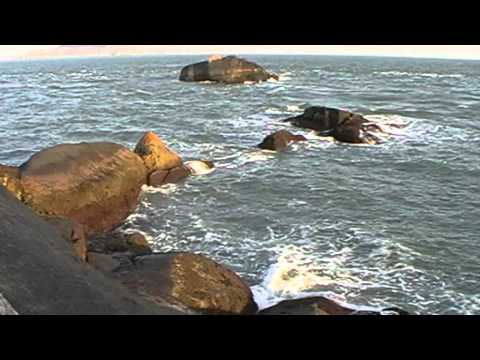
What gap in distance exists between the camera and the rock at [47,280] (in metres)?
4.34

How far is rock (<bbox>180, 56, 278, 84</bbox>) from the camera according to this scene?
52219 mm

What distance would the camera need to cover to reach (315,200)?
15.3 m

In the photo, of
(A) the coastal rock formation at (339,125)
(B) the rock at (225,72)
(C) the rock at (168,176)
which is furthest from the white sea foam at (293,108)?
(B) the rock at (225,72)

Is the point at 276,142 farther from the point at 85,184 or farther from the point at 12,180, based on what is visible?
the point at 12,180

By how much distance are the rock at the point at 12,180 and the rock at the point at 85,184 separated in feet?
0.44

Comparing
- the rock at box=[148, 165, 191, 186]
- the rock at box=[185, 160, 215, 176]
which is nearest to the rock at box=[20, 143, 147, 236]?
the rock at box=[148, 165, 191, 186]

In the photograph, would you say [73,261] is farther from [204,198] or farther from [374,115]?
[374,115]

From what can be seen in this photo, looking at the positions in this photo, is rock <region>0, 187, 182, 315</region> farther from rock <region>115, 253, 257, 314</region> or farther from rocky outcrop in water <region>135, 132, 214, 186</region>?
rocky outcrop in water <region>135, 132, 214, 186</region>

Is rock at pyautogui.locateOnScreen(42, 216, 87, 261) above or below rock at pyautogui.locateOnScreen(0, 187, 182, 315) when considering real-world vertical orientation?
below

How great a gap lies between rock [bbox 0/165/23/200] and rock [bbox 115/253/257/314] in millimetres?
4285

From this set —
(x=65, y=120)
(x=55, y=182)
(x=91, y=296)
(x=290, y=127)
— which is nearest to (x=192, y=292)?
(x=91, y=296)

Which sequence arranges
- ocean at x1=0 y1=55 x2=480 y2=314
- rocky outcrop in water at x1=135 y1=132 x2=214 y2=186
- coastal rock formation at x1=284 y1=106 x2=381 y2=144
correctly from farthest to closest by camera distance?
coastal rock formation at x1=284 y1=106 x2=381 y2=144, rocky outcrop in water at x1=135 y1=132 x2=214 y2=186, ocean at x1=0 y1=55 x2=480 y2=314

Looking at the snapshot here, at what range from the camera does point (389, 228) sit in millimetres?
12945

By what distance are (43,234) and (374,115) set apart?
26.6 m
